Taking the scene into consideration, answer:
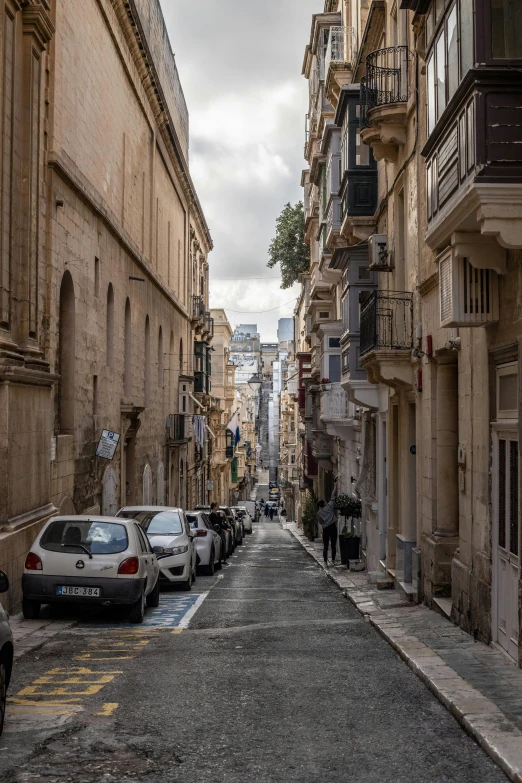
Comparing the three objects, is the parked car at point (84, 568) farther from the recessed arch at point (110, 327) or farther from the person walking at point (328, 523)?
the recessed arch at point (110, 327)

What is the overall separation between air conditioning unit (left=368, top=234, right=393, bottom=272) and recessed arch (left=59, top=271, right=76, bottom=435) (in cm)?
642

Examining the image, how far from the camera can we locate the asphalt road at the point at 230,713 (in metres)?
6.50

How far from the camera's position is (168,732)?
734 centimetres

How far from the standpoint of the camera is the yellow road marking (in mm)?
7879

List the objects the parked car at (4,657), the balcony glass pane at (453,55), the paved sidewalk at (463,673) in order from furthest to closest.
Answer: the balcony glass pane at (453,55)
the parked car at (4,657)
the paved sidewalk at (463,673)

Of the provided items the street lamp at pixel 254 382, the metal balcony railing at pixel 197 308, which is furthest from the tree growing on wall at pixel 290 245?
the street lamp at pixel 254 382

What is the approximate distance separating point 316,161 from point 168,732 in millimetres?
30568

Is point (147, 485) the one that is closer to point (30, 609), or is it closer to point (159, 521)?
point (159, 521)

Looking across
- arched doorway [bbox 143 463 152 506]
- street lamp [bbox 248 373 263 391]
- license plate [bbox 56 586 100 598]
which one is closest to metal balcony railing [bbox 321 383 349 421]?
arched doorway [bbox 143 463 152 506]

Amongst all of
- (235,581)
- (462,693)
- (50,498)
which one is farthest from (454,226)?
(235,581)

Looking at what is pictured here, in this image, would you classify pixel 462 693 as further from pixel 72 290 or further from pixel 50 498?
pixel 72 290

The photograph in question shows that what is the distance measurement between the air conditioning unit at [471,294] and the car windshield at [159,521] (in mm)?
9604

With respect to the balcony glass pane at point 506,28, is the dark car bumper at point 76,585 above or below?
below

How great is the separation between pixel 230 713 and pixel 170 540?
1067 centimetres
